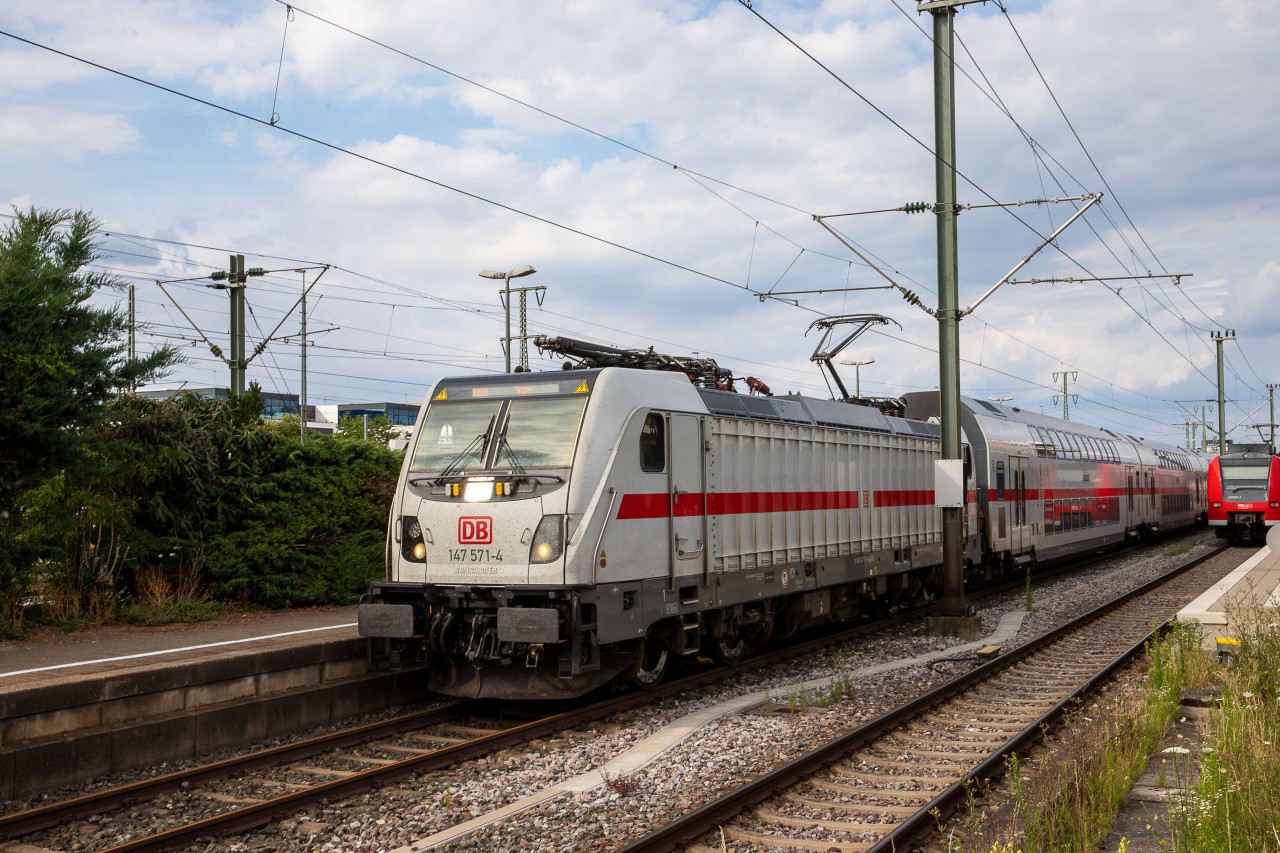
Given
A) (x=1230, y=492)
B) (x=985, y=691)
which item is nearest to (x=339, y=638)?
(x=985, y=691)

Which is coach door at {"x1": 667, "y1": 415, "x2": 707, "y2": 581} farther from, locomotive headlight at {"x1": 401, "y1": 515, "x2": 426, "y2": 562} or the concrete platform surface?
the concrete platform surface

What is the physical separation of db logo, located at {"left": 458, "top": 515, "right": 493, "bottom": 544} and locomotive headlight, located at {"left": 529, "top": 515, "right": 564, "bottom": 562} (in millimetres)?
501

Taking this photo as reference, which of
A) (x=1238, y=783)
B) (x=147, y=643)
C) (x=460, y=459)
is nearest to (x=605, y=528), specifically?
(x=460, y=459)

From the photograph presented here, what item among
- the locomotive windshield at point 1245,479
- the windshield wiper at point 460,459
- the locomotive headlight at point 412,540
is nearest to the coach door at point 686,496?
the windshield wiper at point 460,459

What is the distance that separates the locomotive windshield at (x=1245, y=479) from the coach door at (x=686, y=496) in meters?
28.7

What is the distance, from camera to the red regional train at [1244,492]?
111 feet

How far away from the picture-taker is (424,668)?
11633 mm

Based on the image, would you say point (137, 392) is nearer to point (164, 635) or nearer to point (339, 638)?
point (164, 635)

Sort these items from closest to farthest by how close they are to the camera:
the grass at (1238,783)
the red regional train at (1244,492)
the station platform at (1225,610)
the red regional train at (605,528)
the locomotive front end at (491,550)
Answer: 1. the grass at (1238,783)
2. the locomotive front end at (491,550)
3. the red regional train at (605,528)
4. the station platform at (1225,610)
5. the red regional train at (1244,492)

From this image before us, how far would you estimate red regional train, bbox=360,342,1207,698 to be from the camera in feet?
33.7

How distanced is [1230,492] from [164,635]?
32.9 metres

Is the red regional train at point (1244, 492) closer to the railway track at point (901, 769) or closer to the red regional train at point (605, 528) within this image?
the railway track at point (901, 769)

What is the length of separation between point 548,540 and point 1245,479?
3128 centimetres

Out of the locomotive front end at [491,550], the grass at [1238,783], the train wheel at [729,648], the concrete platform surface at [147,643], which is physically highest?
the locomotive front end at [491,550]
